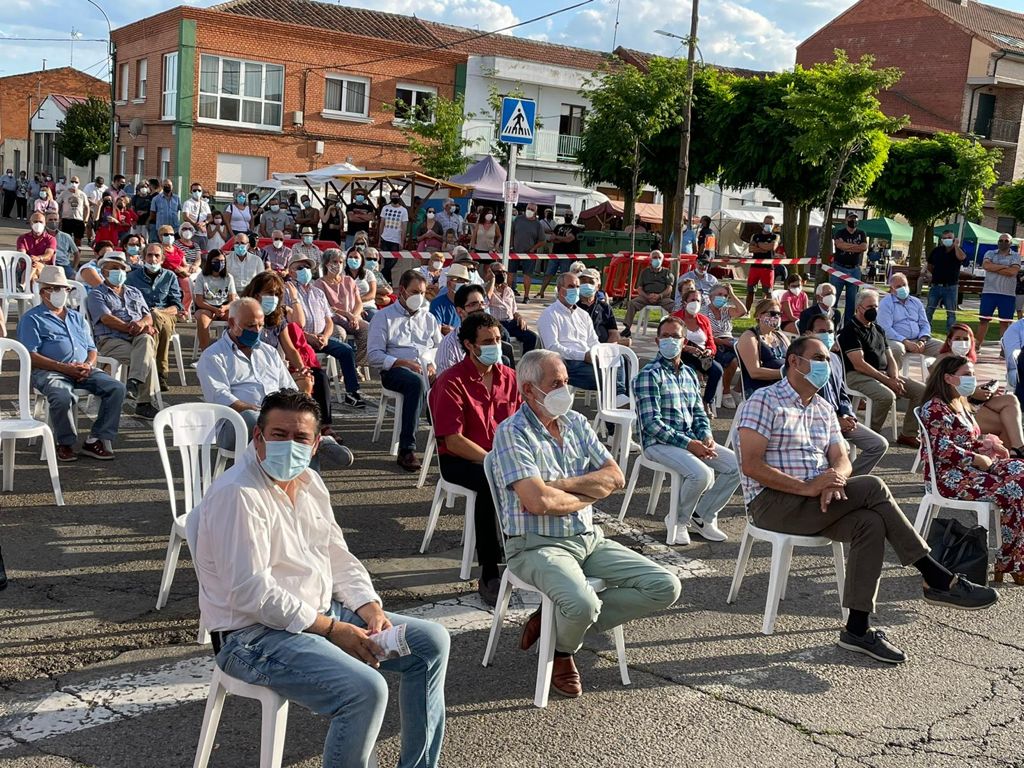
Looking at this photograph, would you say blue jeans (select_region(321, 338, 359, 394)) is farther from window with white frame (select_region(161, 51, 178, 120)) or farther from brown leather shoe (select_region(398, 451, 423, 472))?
window with white frame (select_region(161, 51, 178, 120))

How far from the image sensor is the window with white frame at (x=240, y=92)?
38.1 m

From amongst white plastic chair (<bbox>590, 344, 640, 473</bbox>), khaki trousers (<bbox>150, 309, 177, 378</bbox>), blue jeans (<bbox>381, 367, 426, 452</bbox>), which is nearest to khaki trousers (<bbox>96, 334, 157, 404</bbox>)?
khaki trousers (<bbox>150, 309, 177, 378</bbox>)

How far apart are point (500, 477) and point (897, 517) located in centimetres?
Answer: 208

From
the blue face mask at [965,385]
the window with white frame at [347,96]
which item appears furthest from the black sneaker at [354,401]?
the window with white frame at [347,96]

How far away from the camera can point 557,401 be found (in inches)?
197

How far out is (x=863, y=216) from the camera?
162 feet

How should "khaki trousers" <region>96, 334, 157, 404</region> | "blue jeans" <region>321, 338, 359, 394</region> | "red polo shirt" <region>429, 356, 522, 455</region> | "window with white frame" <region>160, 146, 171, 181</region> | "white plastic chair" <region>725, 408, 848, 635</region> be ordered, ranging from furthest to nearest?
"window with white frame" <region>160, 146, 171, 181</region>
"blue jeans" <region>321, 338, 359, 394</region>
"khaki trousers" <region>96, 334, 157, 404</region>
"red polo shirt" <region>429, 356, 522, 455</region>
"white plastic chair" <region>725, 408, 848, 635</region>

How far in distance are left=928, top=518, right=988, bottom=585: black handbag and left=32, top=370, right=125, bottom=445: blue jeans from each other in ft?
19.3

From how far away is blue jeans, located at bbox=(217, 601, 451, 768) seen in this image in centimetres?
344

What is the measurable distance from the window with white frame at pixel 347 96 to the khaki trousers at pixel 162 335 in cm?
3108

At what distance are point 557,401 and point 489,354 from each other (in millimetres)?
1459

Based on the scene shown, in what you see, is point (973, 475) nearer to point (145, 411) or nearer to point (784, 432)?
point (784, 432)

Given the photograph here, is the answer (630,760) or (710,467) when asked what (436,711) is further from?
(710,467)

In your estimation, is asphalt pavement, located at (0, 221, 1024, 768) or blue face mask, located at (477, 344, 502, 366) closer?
asphalt pavement, located at (0, 221, 1024, 768)
